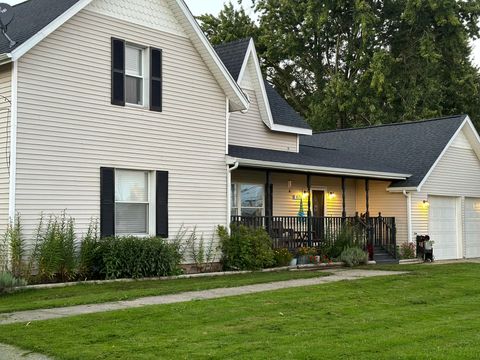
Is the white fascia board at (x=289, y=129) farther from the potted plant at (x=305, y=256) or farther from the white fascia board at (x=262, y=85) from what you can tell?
the potted plant at (x=305, y=256)

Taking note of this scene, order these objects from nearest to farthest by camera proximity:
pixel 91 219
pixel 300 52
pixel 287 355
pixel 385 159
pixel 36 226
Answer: pixel 287 355 < pixel 36 226 < pixel 91 219 < pixel 385 159 < pixel 300 52

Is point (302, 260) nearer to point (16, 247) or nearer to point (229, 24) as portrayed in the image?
point (16, 247)

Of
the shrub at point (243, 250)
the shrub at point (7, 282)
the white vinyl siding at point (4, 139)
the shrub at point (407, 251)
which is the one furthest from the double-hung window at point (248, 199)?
the shrub at point (7, 282)

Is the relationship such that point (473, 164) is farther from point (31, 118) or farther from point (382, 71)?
point (31, 118)

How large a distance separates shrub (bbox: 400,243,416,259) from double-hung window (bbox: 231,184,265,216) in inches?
224

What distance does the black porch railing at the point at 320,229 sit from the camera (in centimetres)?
1895

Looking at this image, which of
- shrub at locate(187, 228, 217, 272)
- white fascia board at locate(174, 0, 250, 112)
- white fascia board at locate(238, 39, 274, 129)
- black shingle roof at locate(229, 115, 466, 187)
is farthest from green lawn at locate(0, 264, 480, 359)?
white fascia board at locate(238, 39, 274, 129)

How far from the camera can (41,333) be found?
8156 mm

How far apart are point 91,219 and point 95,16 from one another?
4.54m

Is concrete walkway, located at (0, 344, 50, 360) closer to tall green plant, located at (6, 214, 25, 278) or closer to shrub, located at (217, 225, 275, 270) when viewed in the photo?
tall green plant, located at (6, 214, 25, 278)

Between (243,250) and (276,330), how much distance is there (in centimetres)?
845

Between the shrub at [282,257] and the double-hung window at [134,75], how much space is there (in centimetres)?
560

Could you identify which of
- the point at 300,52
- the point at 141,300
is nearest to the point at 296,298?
the point at 141,300

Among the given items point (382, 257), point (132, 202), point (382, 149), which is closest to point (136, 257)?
point (132, 202)
